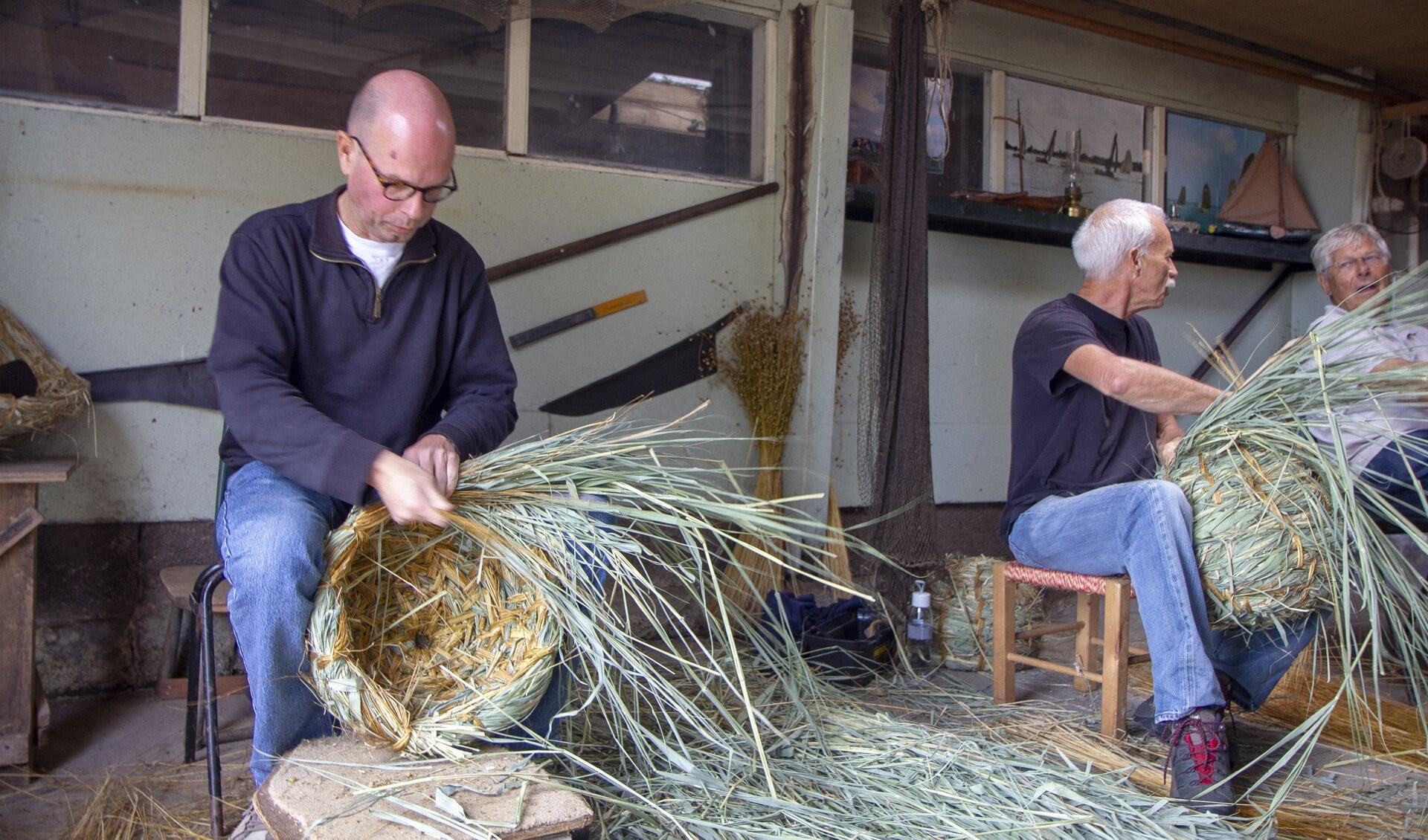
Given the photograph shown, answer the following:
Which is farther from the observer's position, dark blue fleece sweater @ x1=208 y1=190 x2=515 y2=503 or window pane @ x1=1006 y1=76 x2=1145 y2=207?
window pane @ x1=1006 y1=76 x2=1145 y2=207

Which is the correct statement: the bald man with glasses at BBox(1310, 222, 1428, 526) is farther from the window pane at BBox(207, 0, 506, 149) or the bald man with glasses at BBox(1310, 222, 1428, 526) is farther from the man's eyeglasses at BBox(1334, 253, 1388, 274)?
the window pane at BBox(207, 0, 506, 149)

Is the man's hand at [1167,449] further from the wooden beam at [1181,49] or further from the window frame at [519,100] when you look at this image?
the wooden beam at [1181,49]

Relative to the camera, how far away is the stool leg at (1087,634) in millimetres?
2793

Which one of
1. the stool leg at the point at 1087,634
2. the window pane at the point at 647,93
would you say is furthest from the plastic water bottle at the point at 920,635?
the window pane at the point at 647,93

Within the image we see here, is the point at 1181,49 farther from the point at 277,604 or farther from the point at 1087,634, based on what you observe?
the point at 277,604

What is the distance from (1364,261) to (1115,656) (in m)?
1.61

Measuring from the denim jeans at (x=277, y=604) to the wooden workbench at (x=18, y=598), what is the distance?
3.20 feet

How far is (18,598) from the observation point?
2.27 metres

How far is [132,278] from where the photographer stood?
2.85 m

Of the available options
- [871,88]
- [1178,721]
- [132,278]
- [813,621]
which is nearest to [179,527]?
[132,278]

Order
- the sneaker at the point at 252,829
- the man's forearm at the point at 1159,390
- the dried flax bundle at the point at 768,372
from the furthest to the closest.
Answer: the dried flax bundle at the point at 768,372
the man's forearm at the point at 1159,390
the sneaker at the point at 252,829

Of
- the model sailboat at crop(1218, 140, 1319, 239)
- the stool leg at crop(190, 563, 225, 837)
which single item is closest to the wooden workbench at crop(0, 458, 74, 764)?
the stool leg at crop(190, 563, 225, 837)

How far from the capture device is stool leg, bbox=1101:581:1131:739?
230 cm

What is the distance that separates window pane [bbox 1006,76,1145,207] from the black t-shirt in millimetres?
2315
